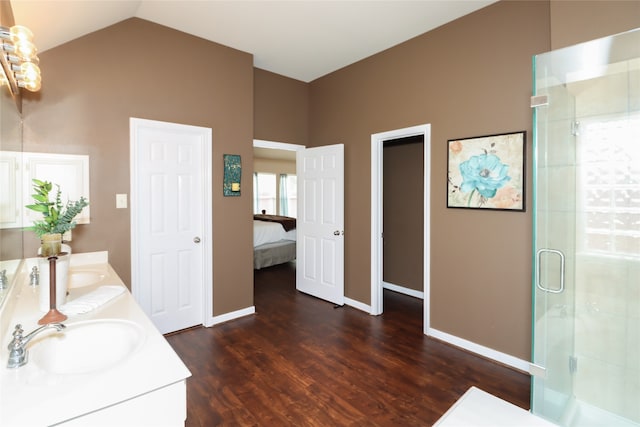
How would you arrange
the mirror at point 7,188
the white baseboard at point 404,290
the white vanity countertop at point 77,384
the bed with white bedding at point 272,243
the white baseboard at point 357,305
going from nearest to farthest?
the white vanity countertop at point 77,384, the mirror at point 7,188, the white baseboard at point 357,305, the white baseboard at point 404,290, the bed with white bedding at point 272,243

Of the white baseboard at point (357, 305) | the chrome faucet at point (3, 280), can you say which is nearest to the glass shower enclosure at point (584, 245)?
the white baseboard at point (357, 305)

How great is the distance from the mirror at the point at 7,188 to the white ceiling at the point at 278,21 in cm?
67

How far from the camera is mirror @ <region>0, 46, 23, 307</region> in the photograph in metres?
1.55

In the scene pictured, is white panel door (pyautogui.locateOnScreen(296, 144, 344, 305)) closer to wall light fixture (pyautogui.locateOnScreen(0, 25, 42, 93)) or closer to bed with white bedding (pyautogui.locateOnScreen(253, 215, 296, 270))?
bed with white bedding (pyautogui.locateOnScreen(253, 215, 296, 270))

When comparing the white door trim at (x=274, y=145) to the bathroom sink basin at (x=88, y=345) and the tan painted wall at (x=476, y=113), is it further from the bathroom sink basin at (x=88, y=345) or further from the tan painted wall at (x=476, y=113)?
the bathroom sink basin at (x=88, y=345)

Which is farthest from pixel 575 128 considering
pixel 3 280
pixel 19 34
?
pixel 19 34

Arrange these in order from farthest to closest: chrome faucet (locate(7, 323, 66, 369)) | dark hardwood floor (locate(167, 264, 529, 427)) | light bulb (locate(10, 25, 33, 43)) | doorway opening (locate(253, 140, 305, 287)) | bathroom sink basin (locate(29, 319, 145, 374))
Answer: doorway opening (locate(253, 140, 305, 287)) < dark hardwood floor (locate(167, 264, 529, 427)) < light bulb (locate(10, 25, 33, 43)) < bathroom sink basin (locate(29, 319, 145, 374)) < chrome faucet (locate(7, 323, 66, 369))

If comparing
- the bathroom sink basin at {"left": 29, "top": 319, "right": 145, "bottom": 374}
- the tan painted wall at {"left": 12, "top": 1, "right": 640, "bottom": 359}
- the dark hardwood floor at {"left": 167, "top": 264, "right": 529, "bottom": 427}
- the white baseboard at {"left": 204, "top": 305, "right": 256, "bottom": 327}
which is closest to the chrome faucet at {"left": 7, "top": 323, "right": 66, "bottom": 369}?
the bathroom sink basin at {"left": 29, "top": 319, "right": 145, "bottom": 374}

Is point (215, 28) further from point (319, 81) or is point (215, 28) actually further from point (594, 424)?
point (594, 424)

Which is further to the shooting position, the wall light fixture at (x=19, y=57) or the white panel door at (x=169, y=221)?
the white panel door at (x=169, y=221)

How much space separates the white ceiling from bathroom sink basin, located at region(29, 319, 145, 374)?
6.52 ft

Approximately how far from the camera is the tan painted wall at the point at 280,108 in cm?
420

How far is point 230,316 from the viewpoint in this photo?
3695 mm

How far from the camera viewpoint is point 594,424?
1949 millimetres
